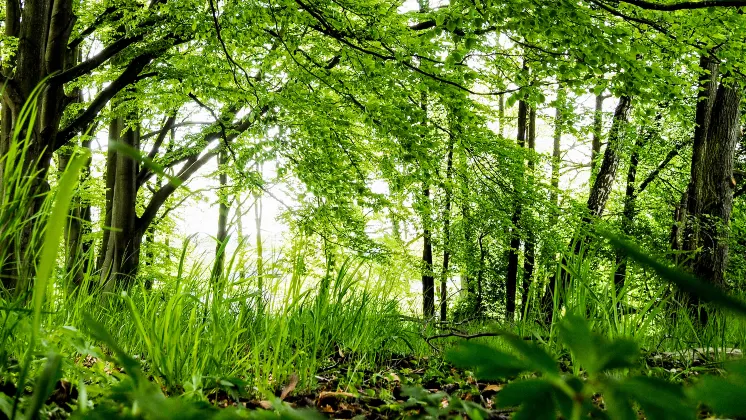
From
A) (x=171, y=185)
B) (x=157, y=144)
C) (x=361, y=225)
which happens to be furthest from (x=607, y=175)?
(x=157, y=144)

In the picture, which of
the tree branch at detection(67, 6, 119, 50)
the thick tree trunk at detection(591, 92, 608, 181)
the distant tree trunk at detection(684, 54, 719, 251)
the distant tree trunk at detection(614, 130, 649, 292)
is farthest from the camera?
the distant tree trunk at detection(614, 130, 649, 292)

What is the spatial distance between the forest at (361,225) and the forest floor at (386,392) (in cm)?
2

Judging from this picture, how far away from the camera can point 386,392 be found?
1798mm

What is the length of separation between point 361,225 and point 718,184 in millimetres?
4648

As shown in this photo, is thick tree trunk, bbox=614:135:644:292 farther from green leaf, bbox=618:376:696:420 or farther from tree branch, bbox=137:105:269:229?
green leaf, bbox=618:376:696:420

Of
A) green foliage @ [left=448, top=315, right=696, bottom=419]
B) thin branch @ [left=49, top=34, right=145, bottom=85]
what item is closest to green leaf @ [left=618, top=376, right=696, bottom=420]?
green foliage @ [left=448, top=315, right=696, bottom=419]

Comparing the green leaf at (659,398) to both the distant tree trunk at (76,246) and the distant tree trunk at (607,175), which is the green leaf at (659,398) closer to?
the distant tree trunk at (76,246)

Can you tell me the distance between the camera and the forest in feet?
2.09

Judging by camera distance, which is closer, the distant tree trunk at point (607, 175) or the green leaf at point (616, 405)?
the green leaf at point (616, 405)

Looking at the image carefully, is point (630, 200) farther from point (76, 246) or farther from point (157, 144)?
point (76, 246)

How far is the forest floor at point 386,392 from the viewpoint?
49.4 inches

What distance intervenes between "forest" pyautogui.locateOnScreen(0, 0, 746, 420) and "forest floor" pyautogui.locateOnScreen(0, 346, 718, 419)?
0.02 m

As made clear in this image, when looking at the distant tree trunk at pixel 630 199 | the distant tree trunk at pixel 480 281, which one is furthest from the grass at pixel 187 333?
the distant tree trunk at pixel 480 281

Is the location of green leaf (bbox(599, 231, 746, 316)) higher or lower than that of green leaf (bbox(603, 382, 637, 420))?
higher
